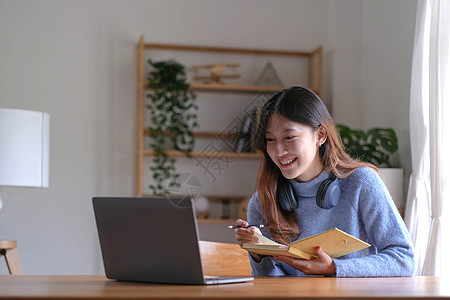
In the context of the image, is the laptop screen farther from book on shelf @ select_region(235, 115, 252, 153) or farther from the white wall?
the white wall

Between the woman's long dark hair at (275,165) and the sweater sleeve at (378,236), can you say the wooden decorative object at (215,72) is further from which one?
the sweater sleeve at (378,236)

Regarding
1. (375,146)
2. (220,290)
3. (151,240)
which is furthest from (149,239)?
(375,146)

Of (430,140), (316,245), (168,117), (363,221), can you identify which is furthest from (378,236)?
(168,117)

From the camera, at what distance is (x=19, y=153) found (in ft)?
9.50

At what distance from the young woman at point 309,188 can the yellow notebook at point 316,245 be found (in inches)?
8.7

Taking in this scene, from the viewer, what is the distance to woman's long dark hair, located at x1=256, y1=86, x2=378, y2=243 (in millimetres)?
1753

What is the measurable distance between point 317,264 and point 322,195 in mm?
329

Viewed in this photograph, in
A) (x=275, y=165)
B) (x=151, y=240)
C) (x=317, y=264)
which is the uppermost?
(x=275, y=165)

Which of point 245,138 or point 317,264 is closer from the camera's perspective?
point 317,264

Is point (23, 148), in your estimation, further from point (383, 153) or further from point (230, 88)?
point (383, 153)

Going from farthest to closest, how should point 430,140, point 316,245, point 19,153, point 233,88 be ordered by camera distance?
point 233,88 < point 19,153 < point 430,140 < point 316,245

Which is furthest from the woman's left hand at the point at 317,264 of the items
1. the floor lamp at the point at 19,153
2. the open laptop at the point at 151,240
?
the floor lamp at the point at 19,153

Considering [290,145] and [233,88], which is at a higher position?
[233,88]

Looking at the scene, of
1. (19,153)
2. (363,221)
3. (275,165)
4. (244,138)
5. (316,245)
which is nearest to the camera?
(316,245)
